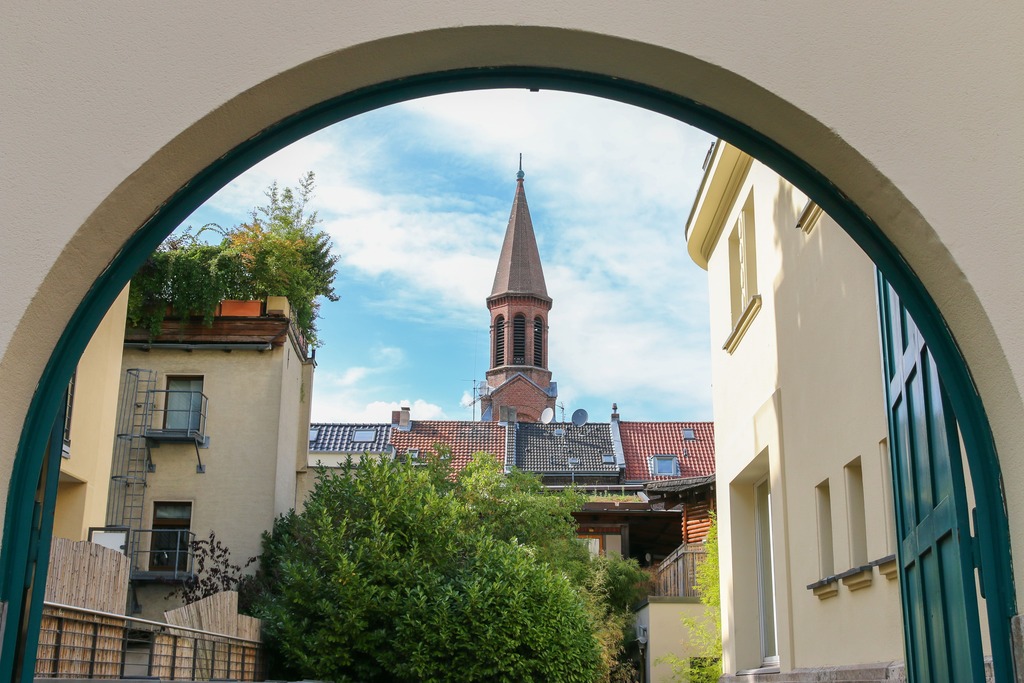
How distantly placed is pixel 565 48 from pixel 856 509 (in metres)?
5.24

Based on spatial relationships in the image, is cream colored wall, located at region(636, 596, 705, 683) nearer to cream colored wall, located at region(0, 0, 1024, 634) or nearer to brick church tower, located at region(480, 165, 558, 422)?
cream colored wall, located at region(0, 0, 1024, 634)

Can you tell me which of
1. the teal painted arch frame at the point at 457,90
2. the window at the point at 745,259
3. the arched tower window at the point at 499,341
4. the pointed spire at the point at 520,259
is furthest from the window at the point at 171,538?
the pointed spire at the point at 520,259

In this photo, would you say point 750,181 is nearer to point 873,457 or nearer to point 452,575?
point 873,457

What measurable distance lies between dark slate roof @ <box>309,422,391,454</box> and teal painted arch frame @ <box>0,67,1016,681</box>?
38.4m

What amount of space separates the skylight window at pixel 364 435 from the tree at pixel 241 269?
60.8 feet

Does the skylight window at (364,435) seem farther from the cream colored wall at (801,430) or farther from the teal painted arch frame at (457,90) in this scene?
the teal painted arch frame at (457,90)

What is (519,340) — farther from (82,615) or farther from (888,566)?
(888,566)

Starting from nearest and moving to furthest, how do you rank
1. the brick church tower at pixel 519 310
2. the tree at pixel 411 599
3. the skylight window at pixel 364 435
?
the tree at pixel 411 599 < the skylight window at pixel 364 435 < the brick church tower at pixel 519 310

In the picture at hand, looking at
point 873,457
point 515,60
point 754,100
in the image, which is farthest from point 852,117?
point 873,457

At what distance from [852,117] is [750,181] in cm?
764

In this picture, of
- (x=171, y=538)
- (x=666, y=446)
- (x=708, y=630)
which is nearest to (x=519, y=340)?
(x=666, y=446)

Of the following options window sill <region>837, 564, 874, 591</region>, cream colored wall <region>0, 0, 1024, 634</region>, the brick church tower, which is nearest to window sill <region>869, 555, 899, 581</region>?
window sill <region>837, 564, 874, 591</region>

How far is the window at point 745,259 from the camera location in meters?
10.9

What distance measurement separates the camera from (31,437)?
3246 mm
